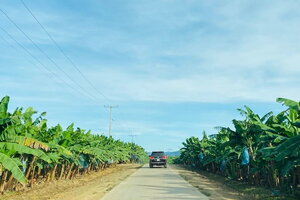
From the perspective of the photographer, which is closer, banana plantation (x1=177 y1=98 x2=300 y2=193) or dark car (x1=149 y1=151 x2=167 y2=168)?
banana plantation (x1=177 y1=98 x2=300 y2=193)

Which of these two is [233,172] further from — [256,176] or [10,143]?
[10,143]

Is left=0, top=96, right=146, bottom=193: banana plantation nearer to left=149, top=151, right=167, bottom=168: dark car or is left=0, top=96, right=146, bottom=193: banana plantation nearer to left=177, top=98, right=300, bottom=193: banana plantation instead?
left=177, top=98, right=300, bottom=193: banana plantation

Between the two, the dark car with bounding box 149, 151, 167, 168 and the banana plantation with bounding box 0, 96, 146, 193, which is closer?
the banana plantation with bounding box 0, 96, 146, 193

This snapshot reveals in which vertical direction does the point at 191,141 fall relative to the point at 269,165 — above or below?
above

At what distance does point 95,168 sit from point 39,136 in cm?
1989

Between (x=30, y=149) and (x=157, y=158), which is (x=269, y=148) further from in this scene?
(x=157, y=158)

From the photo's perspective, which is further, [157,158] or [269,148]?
[157,158]

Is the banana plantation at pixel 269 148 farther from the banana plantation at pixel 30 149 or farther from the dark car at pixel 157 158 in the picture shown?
the dark car at pixel 157 158

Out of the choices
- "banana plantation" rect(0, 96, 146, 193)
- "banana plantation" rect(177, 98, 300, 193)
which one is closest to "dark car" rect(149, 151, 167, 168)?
"banana plantation" rect(0, 96, 146, 193)

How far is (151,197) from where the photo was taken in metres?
13.6

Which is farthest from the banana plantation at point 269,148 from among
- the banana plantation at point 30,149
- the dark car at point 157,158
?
the dark car at point 157,158

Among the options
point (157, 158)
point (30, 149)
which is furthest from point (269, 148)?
point (157, 158)

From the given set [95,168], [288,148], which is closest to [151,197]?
[288,148]

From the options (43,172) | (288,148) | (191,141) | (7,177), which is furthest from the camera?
(191,141)
